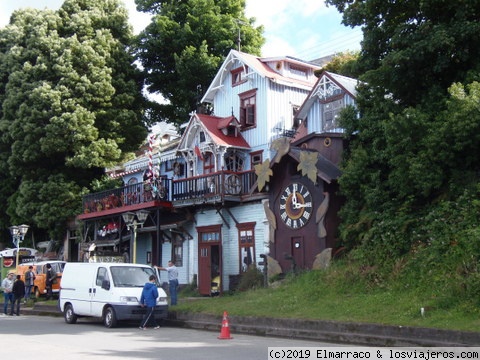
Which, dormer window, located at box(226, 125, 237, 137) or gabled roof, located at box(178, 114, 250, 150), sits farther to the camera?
dormer window, located at box(226, 125, 237, 137)

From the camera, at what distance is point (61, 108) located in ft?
116

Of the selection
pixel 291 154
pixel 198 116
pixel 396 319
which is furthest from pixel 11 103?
pixel 396 319

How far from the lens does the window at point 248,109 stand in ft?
98.1

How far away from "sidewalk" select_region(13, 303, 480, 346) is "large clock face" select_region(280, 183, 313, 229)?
5.62 m

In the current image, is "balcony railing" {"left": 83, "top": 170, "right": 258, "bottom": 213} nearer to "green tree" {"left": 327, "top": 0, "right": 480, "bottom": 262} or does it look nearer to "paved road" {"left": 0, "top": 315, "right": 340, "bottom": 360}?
"green tree" {"left": 327, "top": 0, "right": 480, "bottom": 262}

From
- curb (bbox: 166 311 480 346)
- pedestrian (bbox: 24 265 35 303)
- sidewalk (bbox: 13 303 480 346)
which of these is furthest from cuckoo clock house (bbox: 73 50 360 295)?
curb (bbox: 166 311 480 346)

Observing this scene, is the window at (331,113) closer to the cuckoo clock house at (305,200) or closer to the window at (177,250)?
→ the cuckoo clock house at (305,200)

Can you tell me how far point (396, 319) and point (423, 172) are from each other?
207 inches

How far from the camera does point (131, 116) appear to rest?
124 ft

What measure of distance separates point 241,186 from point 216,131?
4.56 meters

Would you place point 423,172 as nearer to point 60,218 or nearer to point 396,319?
point 396,319

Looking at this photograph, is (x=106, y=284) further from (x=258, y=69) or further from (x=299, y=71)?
(x=299, y=71)

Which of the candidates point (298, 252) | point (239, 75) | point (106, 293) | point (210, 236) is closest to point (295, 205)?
point (298, 252)

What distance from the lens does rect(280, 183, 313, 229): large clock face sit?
22.2 metres
